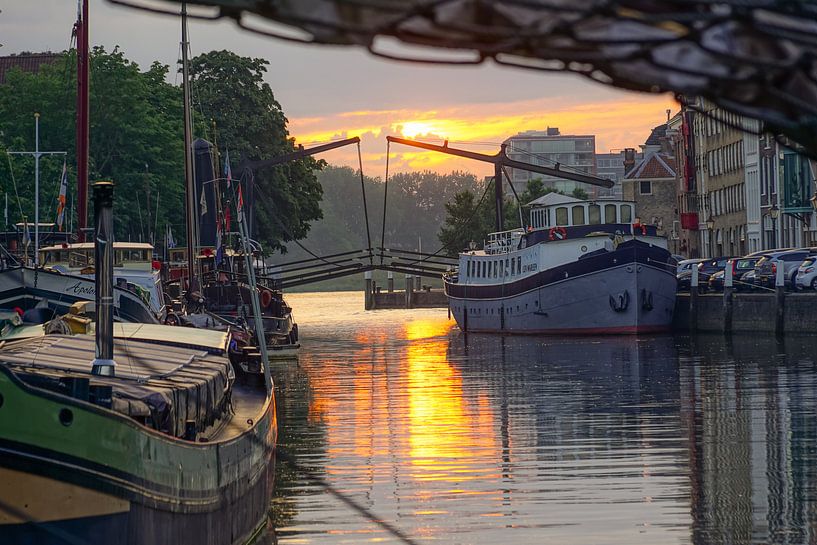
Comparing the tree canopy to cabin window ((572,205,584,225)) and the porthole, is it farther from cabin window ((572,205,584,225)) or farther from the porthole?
the porthole

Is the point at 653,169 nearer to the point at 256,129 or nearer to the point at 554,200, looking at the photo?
the point at 256,129

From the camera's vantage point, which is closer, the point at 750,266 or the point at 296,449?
the point at 296,449

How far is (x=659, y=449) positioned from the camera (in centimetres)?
2847

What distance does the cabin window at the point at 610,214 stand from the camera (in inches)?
3007

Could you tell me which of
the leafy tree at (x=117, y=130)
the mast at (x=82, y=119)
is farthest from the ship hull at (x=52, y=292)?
the leafy tree at (x=117, y=130)

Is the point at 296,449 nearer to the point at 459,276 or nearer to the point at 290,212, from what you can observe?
the point at 459,276

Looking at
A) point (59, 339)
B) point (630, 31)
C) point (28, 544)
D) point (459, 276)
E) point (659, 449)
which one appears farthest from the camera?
point (459, 276)

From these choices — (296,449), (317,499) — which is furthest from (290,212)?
(317,499)

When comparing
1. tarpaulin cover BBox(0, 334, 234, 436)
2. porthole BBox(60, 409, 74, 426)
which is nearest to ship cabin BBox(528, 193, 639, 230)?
tarpaulin cover BBox(0, 334, 234, 436)

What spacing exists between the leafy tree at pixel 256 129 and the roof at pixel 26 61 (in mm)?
9616

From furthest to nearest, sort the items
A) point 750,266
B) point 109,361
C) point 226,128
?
point 226,128 → point 750,266 → point 109,361

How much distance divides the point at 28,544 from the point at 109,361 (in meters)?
3.63

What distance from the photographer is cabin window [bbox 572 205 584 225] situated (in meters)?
76.3

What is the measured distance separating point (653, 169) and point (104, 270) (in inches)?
4983
